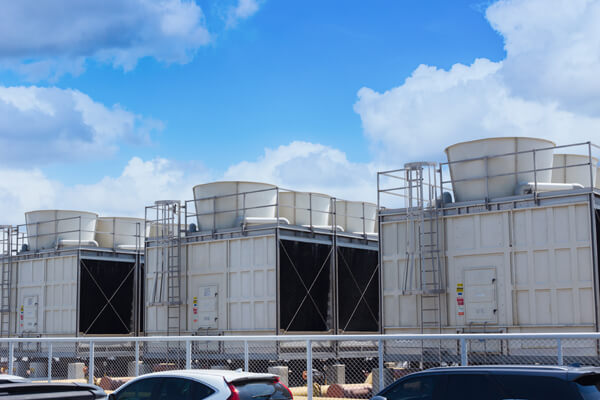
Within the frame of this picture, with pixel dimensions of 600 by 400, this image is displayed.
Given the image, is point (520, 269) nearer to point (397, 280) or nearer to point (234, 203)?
point (397, 280)

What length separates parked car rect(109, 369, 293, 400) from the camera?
9.84 meters

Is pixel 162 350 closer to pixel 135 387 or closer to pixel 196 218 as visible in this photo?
pixel 196 218

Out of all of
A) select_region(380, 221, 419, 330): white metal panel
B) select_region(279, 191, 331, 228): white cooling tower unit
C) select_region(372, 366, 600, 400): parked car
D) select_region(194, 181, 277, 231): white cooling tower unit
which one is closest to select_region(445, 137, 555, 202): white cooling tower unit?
select_region(380, 221, 419, 330): white metal panel

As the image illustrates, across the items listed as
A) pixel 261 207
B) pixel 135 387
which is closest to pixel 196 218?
pixel 261 207

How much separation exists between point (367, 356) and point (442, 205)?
7656mm

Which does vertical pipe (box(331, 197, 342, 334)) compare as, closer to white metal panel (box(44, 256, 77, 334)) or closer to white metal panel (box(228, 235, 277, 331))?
white metal panel (box(228, 235, 277, 331))

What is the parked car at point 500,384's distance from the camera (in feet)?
24.0

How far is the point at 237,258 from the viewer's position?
23406mm

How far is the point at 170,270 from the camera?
24828mm

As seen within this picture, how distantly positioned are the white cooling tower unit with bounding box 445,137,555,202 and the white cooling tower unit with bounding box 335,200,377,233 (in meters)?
8.16

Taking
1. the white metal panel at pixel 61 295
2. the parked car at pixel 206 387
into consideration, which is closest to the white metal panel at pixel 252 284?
the white metal panel at pixel 61 295

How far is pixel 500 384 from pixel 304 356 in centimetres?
1495

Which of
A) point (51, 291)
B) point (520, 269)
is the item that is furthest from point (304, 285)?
point (51, 291)

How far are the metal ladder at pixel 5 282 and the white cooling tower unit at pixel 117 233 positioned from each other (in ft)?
12.1
